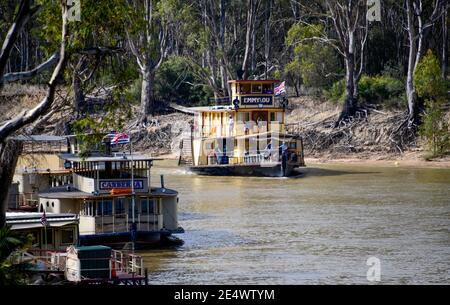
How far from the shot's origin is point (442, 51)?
261 ft

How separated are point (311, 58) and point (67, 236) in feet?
151

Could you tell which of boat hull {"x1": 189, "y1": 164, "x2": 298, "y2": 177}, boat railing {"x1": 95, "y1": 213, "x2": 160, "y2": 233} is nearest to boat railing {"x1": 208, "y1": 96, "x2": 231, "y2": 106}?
boat hull {"x1": 189, "y1": 164, "x2": 298, "y2": 177}

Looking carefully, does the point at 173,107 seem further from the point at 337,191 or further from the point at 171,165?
the point at 337,191

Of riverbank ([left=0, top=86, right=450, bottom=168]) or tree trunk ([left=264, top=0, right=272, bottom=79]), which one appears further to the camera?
tree trunk ([left=264, top=0, right=272, bottom=79])

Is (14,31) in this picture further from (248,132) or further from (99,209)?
(248,132)

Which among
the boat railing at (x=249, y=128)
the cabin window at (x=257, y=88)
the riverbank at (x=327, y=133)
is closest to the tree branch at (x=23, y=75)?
the riverbank at (x=327, y=133)

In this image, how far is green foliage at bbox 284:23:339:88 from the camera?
7300 cm

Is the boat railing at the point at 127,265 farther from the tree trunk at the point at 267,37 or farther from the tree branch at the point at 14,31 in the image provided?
the tree trunk at the point at 267,37

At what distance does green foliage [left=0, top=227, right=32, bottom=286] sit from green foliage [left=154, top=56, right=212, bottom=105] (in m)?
61.0

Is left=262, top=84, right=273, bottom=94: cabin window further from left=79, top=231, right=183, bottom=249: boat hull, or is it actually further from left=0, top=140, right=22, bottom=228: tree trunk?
left=0, top=140, right=22, bottom=228: tree trunk

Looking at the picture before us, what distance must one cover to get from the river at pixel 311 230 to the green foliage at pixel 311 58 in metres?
15.9

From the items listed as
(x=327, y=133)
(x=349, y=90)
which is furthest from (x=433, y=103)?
(x=327, y=133)

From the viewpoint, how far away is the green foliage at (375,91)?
72.6 m
